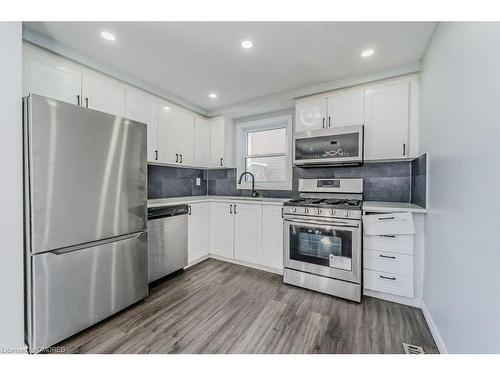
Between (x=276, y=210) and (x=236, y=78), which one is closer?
(x=236, y=78)

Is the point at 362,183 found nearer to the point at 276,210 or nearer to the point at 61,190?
the point at 276,210

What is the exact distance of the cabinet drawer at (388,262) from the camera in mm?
2009

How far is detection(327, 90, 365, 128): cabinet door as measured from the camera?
244 centimetres

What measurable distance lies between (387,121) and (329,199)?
1.10 m

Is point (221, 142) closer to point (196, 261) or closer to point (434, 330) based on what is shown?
point (196, 261)

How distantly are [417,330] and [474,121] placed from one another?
1.64 meters

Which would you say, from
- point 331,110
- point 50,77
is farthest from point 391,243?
point 50,77

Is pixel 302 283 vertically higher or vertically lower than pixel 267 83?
lower

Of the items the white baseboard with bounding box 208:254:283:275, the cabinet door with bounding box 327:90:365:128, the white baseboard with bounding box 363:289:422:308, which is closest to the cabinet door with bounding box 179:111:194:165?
the white baseboard with bounding box 208:254:283:275

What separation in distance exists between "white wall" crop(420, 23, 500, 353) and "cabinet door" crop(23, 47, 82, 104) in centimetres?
291

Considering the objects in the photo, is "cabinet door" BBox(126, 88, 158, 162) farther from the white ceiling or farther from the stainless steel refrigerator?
the stainless steel refrigerator

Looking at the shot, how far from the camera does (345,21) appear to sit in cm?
157

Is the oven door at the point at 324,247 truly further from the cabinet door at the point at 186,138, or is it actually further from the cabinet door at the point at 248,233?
the cabinet door at the point at 186,138
